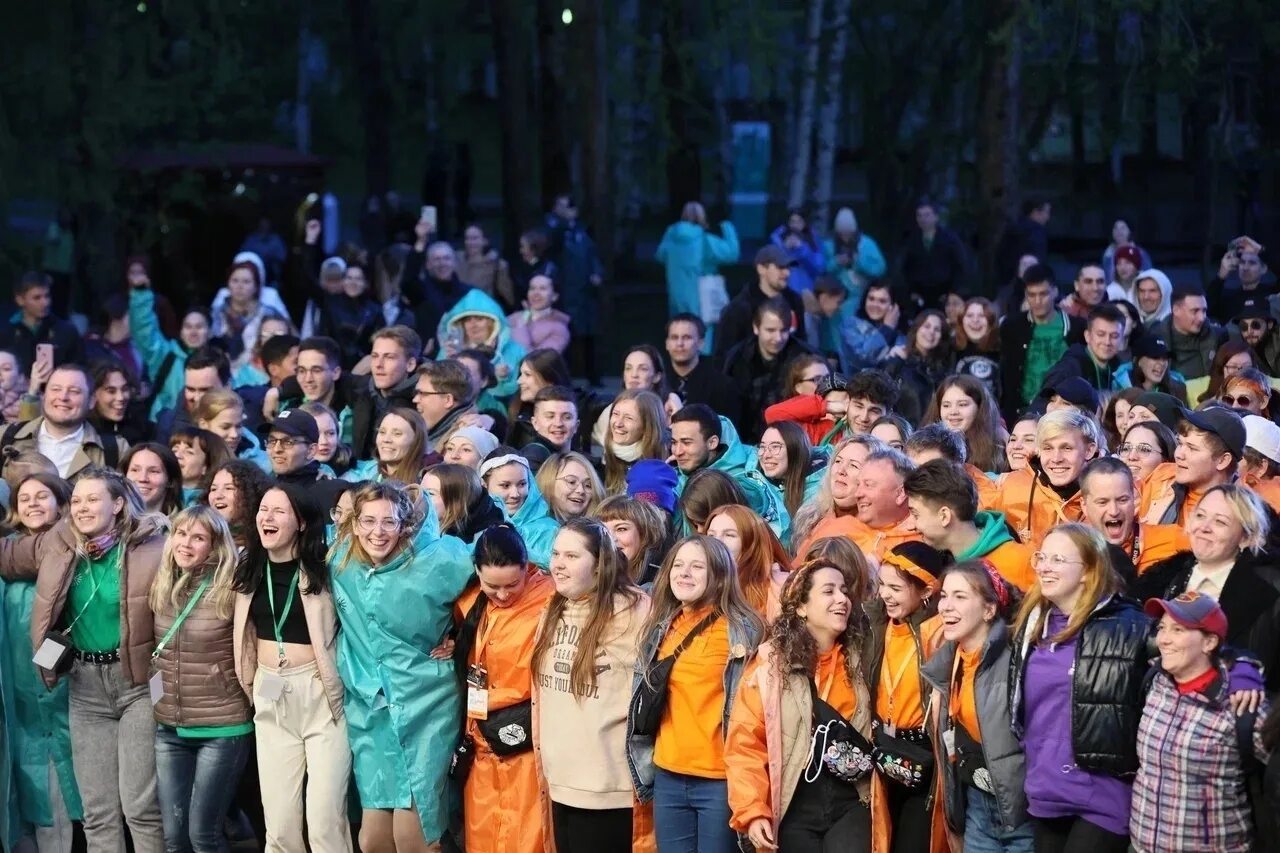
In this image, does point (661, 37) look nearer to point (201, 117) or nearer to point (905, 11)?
point (905, 11)

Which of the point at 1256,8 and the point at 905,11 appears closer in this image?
the point at 1256,8

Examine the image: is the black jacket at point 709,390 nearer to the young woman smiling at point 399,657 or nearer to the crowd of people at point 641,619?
the crowd of people at point 641,619

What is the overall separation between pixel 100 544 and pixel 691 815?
2.84m

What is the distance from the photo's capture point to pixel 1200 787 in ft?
23.0

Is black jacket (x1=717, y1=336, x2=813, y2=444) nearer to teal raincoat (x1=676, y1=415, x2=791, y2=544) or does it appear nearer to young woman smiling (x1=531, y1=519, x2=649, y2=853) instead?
teal raincoat (x1=676, y1=415, x2=791, y2=544)

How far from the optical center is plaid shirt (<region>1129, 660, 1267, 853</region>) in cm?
700

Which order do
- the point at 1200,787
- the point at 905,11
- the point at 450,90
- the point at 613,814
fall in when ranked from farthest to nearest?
1. the point at 450,90
2. the point at 905,11
3. the point at 613,814
4. the point at 1200,787

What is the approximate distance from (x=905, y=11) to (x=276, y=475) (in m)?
17.0

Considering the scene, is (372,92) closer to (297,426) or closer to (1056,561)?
(297,426)

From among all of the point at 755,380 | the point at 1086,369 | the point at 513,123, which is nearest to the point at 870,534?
the point at 1086,369

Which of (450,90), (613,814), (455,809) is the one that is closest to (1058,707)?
(613,814)

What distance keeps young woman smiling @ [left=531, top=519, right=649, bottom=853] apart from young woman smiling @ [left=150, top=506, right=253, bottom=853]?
4.69 ft

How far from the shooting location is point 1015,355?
14.2 m

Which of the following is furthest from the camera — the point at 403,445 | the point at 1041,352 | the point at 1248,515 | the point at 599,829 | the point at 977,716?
the point at 1041,352
